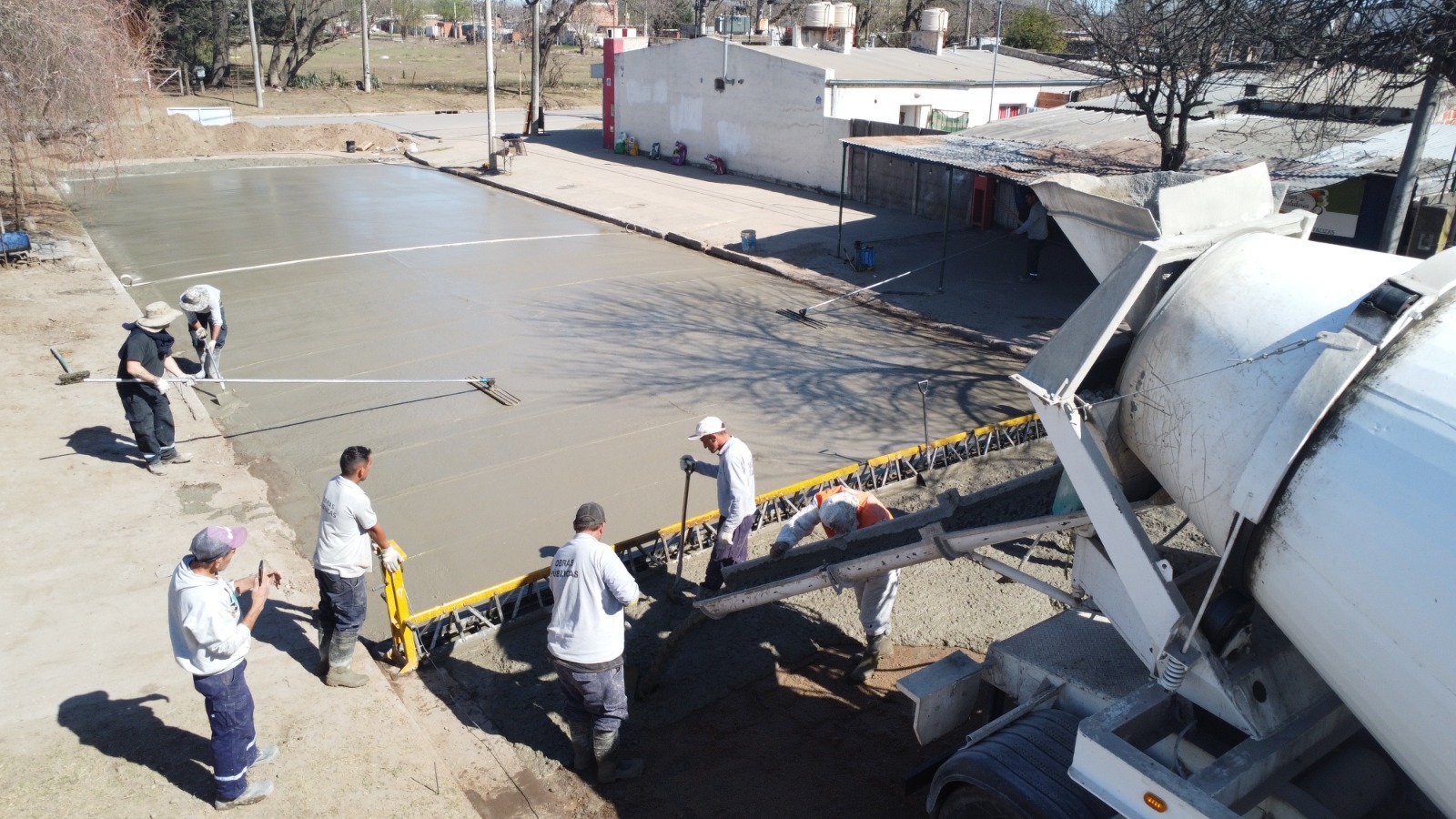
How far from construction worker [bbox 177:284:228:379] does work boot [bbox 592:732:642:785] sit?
6.90 metres

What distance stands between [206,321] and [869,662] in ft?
25.3

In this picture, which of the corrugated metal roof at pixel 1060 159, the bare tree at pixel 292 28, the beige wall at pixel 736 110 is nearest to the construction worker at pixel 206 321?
the corrugated metal roof at pixel 1060 159

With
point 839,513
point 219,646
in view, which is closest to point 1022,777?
point 839,513

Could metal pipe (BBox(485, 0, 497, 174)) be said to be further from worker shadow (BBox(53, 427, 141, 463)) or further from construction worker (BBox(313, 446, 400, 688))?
construction worker (BBox(313, 446, 400, 688))

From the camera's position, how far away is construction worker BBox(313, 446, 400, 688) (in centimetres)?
560

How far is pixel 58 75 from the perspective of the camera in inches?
559

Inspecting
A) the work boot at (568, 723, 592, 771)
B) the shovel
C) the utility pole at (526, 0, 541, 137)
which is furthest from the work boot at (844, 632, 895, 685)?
the utility pole at (526, 0, 541, 137)

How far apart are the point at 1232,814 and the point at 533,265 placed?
570 inches

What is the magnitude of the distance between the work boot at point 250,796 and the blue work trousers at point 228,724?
0.02 metres

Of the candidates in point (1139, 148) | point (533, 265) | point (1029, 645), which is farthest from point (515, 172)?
point (1029, 645)

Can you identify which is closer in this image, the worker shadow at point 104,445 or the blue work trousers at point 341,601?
the blue work trousers at point 341,601

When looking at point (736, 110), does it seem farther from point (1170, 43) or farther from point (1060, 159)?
point (1170, 43)

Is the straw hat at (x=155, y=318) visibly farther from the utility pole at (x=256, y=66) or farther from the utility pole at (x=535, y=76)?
the utility pole at (x=256, y=66)

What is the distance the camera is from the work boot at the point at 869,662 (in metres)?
6.01
